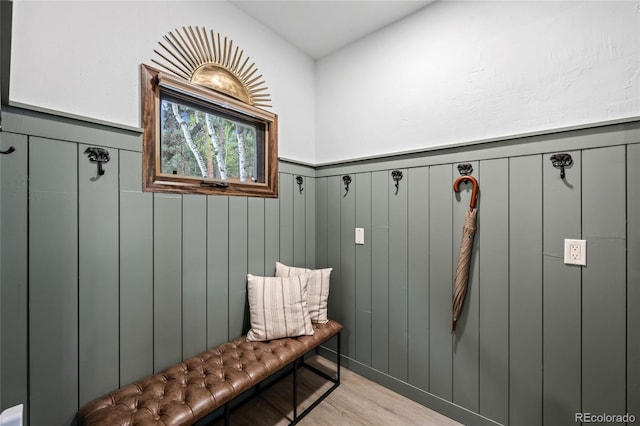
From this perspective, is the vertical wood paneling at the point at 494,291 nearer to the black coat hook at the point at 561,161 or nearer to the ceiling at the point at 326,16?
the black coat hook at the point at 561,161

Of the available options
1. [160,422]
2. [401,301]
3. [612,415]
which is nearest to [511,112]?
[401,301]

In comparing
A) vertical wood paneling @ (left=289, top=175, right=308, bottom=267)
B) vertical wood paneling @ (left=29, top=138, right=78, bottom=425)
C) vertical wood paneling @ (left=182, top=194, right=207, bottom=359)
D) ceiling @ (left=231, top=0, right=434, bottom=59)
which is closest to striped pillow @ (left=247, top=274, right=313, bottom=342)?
vertical wood paneling @ (left=182, top=194, right=207, bottom=359)

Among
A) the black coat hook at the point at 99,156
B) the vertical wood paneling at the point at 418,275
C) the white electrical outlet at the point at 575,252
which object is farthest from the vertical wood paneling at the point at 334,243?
the black coat hook at the point at 99,156

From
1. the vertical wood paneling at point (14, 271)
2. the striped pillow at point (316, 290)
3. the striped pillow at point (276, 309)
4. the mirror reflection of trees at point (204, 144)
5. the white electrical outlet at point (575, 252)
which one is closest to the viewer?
the vertical wood paneling at point (14, 271)

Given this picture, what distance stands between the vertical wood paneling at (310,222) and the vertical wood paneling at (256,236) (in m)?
0.47

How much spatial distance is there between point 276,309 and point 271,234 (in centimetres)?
57

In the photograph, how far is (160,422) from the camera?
3.59 feet

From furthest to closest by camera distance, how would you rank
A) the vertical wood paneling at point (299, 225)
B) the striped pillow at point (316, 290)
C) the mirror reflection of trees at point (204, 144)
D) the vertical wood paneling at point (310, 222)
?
1. the vertical wood paneling at point (310, 222)
2. the vertical wood paneling at point (299, 225)
3. the striped pillow at point (316, 290)
4. the mirror reflection of trees at point (204, 144)

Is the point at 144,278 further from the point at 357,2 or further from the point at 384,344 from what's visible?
the point at 357,2

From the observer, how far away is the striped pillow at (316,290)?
6.68ft

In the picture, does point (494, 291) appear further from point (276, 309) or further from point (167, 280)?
point (167, 280)

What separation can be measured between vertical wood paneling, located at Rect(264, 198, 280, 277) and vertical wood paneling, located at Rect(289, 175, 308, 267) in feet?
0.61
